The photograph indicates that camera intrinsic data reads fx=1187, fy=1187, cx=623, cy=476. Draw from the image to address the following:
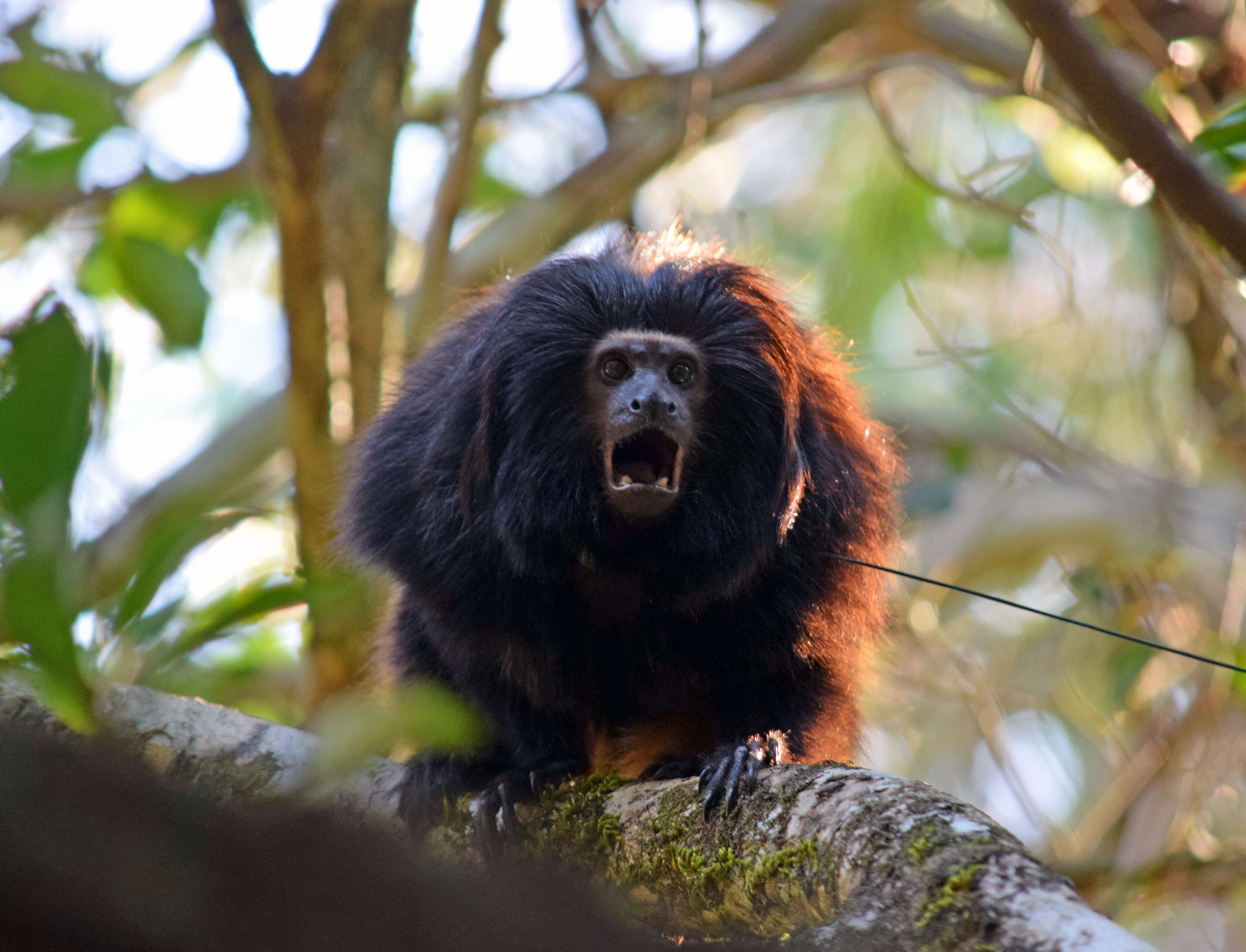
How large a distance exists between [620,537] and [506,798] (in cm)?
65

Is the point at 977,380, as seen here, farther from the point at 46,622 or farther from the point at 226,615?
the point at 46,622

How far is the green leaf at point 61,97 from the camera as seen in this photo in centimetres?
337

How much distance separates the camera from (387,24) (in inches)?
141

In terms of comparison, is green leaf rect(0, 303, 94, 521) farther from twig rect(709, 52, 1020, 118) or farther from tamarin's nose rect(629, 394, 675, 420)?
twig rect(709, 52, 1020, 118)

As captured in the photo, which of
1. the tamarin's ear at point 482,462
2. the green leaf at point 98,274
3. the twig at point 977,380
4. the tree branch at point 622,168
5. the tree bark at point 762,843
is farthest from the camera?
the tree branch at point 622,168

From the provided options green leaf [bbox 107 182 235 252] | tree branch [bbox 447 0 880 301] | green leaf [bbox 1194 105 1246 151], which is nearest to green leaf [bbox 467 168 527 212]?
tree branch [bbox 447 0 880 301]

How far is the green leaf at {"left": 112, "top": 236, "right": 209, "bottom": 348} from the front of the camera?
365cm

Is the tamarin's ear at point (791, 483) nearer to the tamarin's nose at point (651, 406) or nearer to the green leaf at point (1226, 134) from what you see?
the tamarin's nose at point (651, 406)

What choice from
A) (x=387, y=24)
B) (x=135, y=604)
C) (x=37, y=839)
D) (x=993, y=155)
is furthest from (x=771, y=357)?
(x=37, y=839)

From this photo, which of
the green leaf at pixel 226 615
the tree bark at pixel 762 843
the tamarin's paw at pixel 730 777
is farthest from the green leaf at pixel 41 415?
the tamarin's paw at pixel 730 777

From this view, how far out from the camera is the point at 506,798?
2.72m

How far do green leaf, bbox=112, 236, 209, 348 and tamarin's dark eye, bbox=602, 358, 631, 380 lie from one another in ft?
5.15

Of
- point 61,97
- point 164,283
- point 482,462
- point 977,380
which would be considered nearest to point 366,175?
point 164,283

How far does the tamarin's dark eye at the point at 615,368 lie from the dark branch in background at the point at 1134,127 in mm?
1131
